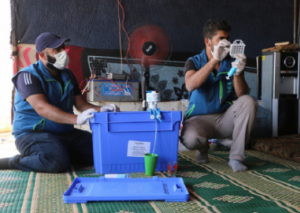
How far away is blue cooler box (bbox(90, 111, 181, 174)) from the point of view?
1742 mm

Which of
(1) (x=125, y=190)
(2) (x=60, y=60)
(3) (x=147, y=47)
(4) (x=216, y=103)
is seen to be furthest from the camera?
(3) (x=147, y=47)

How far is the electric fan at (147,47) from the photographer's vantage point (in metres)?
3.10

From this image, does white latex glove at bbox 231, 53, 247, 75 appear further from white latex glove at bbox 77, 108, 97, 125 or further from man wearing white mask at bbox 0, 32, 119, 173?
white latex glove at bbox 77, 108, 97, 125

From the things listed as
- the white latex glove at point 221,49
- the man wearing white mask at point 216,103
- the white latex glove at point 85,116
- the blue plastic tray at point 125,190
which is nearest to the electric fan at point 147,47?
the man wearing white mask at point 216,103

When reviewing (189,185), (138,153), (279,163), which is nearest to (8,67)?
(138,153)

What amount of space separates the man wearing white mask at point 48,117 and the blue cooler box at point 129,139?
13 cm

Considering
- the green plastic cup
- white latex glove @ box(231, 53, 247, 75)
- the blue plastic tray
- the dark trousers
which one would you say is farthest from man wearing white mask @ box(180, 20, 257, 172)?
the dark trousers

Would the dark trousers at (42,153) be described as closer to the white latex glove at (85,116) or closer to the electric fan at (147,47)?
the white latex glove at (85,116)

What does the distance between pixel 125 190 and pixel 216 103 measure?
1052 mm

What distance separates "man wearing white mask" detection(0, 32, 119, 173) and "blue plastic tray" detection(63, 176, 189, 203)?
430 millimetres

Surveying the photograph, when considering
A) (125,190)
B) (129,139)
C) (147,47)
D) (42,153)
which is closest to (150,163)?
(129,139)

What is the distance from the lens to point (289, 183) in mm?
1616

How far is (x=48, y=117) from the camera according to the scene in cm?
182

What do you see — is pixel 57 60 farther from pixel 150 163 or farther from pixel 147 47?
pixel 147 47
